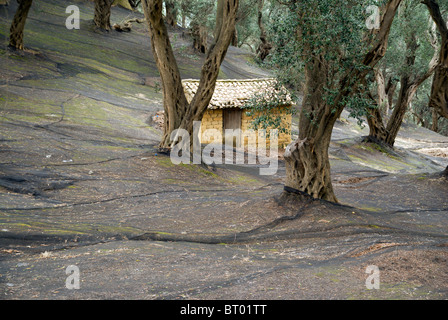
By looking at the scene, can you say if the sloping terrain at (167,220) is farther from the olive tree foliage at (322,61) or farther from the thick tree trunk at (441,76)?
the thick tree trunk at (441,76)

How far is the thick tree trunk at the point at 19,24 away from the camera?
21362mm

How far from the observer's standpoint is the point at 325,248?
7.47 meters

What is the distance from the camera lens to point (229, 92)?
2288 centimetres

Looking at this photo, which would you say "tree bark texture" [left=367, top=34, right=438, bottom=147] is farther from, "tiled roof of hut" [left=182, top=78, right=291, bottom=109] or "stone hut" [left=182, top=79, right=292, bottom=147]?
"tiled roof of hut" [left=182, top=78, right=291, bottom=109]

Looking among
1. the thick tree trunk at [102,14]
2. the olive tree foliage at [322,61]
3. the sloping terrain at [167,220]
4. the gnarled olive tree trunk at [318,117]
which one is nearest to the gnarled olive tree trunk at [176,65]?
the sloping terrain at [167,220]

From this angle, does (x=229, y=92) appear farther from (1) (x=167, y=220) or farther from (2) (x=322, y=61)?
(1) (x=167, y=220)

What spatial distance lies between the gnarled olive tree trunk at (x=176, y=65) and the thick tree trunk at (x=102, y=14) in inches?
792

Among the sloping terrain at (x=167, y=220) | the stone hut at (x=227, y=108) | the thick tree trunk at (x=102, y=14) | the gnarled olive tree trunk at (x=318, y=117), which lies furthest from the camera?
the thick tree trunk at (x=102, y=14)

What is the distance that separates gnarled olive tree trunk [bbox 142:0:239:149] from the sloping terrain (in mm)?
1415

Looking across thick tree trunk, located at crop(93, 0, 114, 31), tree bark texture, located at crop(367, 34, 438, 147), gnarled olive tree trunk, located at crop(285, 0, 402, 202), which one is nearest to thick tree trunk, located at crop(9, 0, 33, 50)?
thick tree trunk, located at crop(93, 0, 114, 31)

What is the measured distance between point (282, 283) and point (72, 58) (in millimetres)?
24189

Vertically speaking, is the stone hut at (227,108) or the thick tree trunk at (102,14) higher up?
the thick tree trunk at (102,14)

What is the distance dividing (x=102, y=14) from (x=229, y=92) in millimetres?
14998

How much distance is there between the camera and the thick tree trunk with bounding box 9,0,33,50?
2136cm
